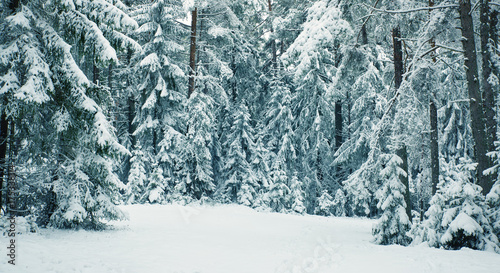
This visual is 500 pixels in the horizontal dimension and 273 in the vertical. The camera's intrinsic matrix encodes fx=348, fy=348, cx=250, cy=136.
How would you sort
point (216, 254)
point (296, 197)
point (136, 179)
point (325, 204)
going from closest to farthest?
1. point (216, 254)
2. point (136, 179)
3. point (296, 197)
4. point (325, 204)

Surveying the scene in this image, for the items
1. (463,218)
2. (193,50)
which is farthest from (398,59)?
(193,50)

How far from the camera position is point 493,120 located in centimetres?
1008

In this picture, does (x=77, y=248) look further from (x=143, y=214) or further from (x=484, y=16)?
(x=484, y=16)

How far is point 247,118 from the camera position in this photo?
2341 centimetres

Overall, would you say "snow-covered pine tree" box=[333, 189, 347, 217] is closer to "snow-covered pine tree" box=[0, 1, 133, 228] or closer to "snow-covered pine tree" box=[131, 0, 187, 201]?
"snow-covered pine tree" box=[131, 0, 187, 201]

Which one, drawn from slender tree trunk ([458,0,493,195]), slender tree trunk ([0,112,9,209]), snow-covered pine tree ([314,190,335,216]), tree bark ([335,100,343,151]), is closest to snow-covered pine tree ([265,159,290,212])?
snow-covered pine tree ([314,190,335,216])

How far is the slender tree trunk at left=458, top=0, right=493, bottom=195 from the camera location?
9.92m

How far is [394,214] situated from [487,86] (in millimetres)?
4662

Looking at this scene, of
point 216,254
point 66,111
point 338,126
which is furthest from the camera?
point 338,126

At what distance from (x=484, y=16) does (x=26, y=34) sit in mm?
12564

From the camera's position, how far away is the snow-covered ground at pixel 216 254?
276 inches

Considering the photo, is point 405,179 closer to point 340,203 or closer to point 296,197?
point 296,197

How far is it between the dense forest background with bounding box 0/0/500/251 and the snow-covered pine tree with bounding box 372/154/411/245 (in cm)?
4

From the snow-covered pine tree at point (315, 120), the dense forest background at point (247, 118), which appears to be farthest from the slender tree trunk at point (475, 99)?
the snow-covered pine tree at point (315, 120)
